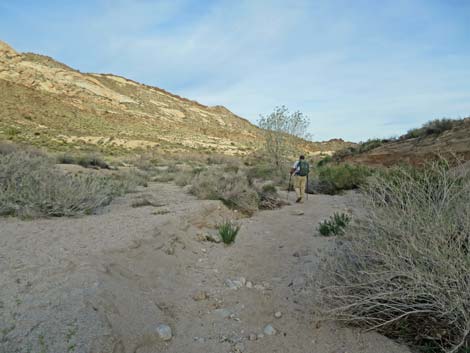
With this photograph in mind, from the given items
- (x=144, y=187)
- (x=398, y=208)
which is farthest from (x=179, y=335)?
(x=144, y=187)

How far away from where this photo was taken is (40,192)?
671 centimetres

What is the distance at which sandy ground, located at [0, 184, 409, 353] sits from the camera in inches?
121

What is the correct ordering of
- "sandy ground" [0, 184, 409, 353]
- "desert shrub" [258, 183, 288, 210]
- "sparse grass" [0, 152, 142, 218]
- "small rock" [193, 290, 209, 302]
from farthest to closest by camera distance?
"desert shrub" [258, 183, 288, 210] < "sparse grass" [0, 152, 142, 218] < "small rock" [193, 290, 209, 302] < "sandy ground" [0, 184, 409, 353]

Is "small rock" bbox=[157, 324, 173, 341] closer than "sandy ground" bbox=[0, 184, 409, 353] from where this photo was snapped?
No

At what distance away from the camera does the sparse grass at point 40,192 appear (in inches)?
251

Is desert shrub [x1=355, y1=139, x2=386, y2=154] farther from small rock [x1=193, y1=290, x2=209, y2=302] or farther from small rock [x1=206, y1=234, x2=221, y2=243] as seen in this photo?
small rock [x1=193, y1=290, x2=209, y2=302]

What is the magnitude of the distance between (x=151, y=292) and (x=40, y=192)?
3763 mm

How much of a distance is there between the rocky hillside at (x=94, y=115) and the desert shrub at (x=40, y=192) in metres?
22.7

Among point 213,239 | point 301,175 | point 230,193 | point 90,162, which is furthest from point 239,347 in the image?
point 90,162

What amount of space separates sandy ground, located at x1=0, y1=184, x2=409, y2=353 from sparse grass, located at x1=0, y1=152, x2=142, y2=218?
1.34 feet

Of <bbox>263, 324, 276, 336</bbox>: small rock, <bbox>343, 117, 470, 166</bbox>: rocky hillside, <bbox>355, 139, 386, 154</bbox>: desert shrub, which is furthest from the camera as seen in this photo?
<bbox>355, 139, 386, 154</bbox>: desert shrub

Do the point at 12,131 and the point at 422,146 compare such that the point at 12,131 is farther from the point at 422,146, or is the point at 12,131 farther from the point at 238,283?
the point at 238,283

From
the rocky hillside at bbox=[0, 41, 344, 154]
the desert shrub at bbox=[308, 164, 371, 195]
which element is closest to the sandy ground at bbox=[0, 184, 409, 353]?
the desert shrub at bbox=[308, 164, 371, 195]

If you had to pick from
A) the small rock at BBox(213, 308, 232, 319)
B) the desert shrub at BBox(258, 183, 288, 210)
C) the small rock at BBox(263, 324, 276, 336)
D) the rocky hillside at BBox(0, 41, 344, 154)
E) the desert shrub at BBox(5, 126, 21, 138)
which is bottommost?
the small rock at BBox(213, 308, 232, 319)
